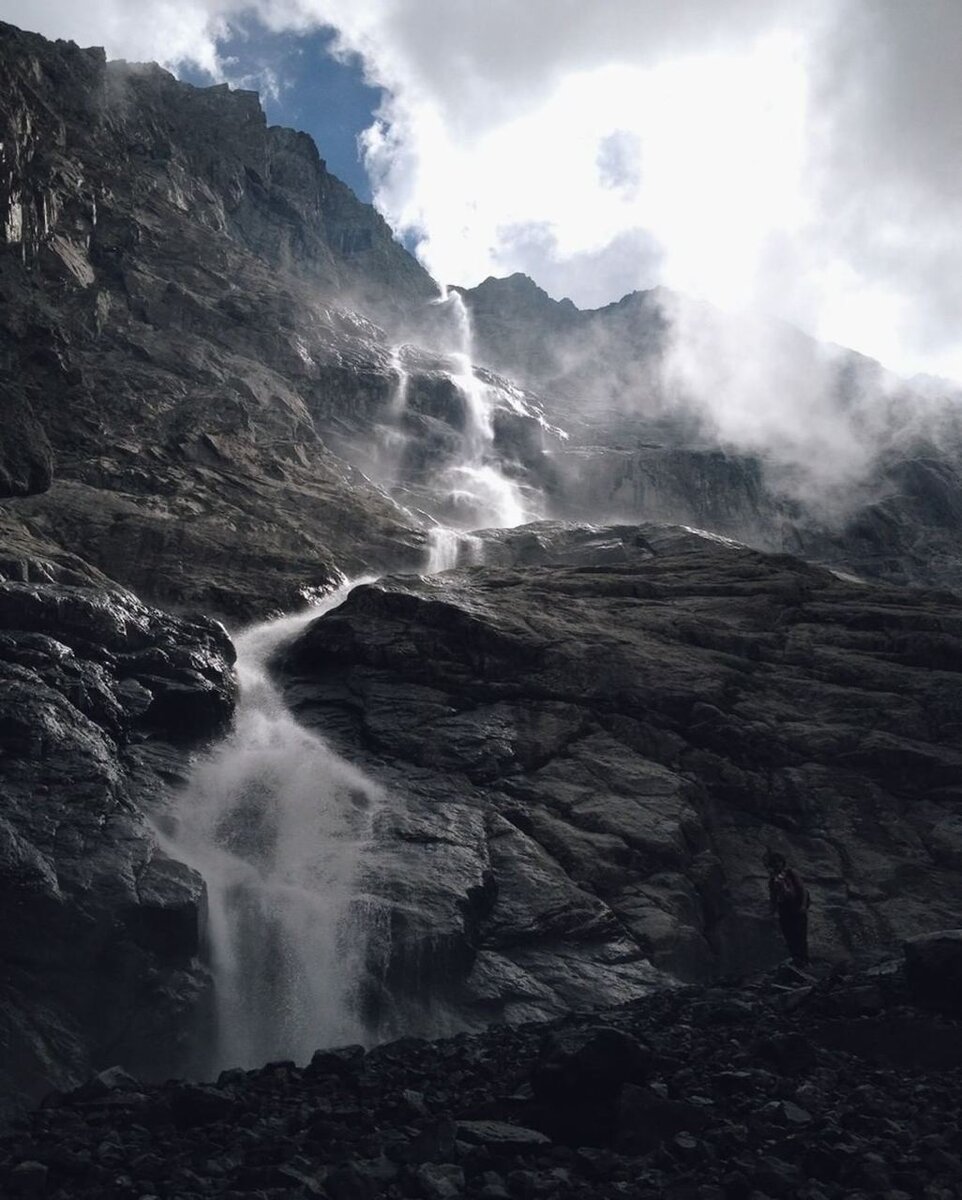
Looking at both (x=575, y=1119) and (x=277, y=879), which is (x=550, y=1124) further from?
(x=277, y=879)

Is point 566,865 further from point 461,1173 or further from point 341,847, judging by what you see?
point 461,1173

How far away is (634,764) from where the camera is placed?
32.9 m

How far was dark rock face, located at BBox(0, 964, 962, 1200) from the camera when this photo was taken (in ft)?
34.0

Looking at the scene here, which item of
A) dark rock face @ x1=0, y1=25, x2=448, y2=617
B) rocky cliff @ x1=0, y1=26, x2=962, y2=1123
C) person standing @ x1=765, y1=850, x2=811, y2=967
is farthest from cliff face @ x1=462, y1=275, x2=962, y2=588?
person standing @ x1=765, y1=850, x2=811, y2=967

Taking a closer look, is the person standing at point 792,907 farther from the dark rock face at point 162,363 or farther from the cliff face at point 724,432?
the cliff face at point 724,432

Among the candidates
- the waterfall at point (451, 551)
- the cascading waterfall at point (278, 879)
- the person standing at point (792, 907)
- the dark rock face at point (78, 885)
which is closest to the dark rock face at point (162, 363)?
the waterfall at point (451, 551)

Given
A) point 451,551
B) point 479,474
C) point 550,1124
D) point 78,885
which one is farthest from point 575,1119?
point 479,474

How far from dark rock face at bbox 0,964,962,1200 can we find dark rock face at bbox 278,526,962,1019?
8590mm

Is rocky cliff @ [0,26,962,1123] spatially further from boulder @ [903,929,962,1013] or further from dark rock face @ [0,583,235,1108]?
boulder @ [903,929,962,1013]

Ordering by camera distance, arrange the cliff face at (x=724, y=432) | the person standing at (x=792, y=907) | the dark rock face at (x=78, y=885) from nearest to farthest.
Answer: the dark rock face at (x=78, y=885) < the person standing at (x=792, y=907) < the cliff face at (x=724, y=432)

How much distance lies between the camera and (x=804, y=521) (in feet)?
321

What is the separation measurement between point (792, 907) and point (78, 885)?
50.8 feet

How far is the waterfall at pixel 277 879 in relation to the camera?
2091 centimetres

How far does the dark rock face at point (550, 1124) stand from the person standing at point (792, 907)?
4.64 m
